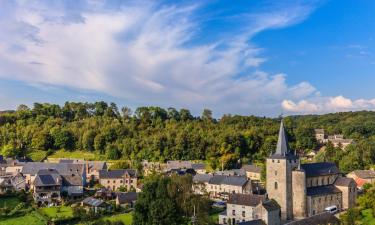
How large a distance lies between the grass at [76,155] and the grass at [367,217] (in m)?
50.9

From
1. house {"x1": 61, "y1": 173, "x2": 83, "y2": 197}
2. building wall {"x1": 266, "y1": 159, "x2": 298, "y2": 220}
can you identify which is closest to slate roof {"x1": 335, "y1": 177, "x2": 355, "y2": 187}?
building wall {"x1": 266, "y1": 159, "x2": 298, "y2": 220}

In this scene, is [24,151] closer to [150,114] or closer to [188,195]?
[150,114]

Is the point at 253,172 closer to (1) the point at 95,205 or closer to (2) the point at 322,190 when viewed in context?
(2) the point at 322,190

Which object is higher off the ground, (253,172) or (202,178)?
(253,172)

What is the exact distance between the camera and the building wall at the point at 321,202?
3969 centimetres

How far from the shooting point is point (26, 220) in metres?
39.7

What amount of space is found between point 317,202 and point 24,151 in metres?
62.8

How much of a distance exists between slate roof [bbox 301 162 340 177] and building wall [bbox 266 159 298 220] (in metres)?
2.90

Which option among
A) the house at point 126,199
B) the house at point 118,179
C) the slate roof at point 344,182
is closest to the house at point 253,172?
the slate roof at point 344,182

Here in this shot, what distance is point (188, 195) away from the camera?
35.9 meters

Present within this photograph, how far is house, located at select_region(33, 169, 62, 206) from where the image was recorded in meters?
47.9

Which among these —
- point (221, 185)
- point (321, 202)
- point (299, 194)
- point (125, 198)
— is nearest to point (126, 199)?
point (125, 198)

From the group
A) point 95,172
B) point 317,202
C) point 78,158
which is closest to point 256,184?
point 317,202

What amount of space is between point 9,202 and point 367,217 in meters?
38.7
